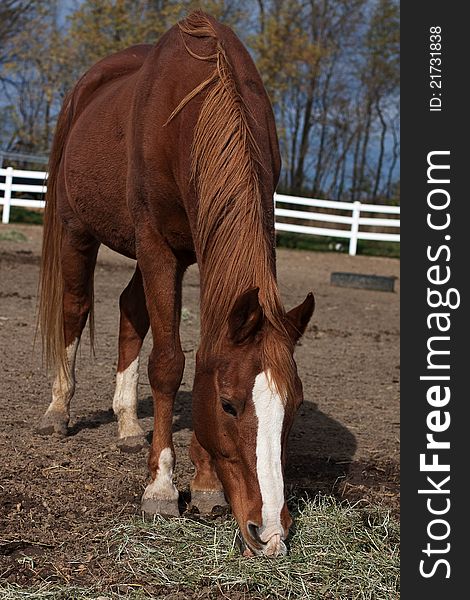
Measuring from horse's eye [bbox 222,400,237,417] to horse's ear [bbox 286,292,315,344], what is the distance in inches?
13.8

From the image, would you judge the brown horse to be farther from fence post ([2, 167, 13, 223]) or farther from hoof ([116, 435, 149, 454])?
fence post ([2, 167, 13, 223])

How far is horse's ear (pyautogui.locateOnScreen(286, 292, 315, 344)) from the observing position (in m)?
3.13

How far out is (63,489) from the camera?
3.95 meters

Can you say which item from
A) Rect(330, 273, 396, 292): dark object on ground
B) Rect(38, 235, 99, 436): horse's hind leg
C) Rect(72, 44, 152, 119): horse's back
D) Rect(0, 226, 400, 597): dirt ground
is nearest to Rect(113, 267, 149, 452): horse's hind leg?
Rect(0, 226, 400, 597): dirt ground

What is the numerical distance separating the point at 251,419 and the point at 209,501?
38.9 inches

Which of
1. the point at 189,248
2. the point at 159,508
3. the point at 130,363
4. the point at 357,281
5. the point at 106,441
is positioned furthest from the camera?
the point at 357,281

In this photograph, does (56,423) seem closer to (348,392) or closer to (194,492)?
(194,492)

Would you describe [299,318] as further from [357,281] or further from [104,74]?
[357,281]

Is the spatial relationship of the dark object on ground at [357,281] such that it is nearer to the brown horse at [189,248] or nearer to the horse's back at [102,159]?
the brown horse at [189,248]

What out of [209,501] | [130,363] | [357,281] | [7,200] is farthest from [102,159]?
[7,200]

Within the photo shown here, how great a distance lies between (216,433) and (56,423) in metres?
2.12

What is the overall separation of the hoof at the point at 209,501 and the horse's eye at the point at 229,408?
2.77 feet

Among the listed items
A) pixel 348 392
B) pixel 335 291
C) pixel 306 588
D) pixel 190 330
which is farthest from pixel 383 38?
pixel 306 588

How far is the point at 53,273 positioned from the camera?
5422 millimetres
